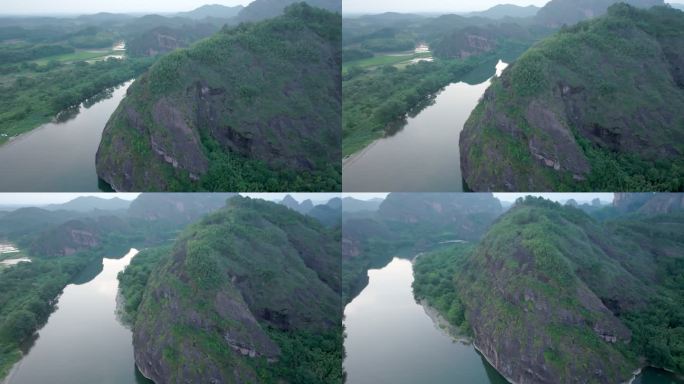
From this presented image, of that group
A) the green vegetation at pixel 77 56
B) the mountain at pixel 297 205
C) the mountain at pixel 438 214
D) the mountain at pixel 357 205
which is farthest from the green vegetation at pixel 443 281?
the green vegetation at pixel 77 56

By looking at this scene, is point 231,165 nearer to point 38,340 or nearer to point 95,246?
point 38,340

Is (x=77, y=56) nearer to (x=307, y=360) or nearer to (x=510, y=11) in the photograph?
(x=307, y=360)

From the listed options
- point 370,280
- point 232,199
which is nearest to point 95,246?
point 232,199

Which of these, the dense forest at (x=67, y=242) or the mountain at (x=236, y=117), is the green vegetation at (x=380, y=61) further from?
the dense forest at (x=67, y=242)

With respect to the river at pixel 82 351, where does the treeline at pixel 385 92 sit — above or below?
above

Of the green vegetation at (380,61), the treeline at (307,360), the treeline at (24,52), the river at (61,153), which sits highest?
the treeline at (24,52)
